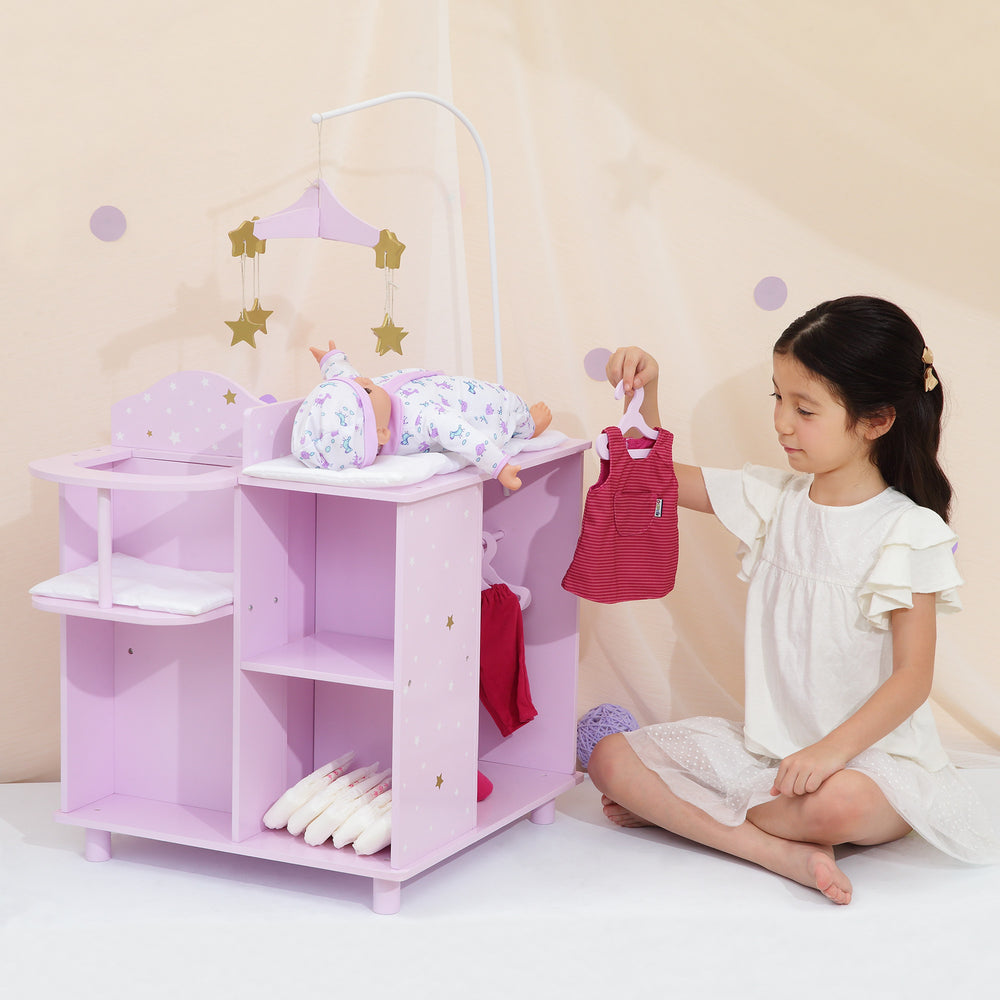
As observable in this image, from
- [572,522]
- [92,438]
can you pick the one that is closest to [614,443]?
[572,522]

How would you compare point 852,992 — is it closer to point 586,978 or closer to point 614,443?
point 586,978

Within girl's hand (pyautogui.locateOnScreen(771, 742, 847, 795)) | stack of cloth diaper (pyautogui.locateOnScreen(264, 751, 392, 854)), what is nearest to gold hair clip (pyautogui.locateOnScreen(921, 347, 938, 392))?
girl's hand (pyautogui.locateOnScreen(771, 742, 847, 795))

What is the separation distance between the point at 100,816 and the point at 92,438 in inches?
25.6

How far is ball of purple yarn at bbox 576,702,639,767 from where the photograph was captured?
2.19 m

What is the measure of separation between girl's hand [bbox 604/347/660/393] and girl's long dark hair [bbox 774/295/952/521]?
0.19 m

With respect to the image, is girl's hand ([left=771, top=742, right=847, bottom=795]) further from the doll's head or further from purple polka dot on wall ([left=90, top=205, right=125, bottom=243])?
purple polka dot on wall ([left=90, top=205, right=125, bottom=243])

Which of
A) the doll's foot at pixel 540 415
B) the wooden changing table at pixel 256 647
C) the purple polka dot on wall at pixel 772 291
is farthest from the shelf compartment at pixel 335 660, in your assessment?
the purple polka dot on wall at pixel 772 291

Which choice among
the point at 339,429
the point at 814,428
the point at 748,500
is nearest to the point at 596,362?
the point at 748,500

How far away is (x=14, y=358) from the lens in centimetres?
209

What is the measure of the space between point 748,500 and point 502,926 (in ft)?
2.33

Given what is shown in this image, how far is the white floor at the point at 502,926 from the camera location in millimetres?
1493

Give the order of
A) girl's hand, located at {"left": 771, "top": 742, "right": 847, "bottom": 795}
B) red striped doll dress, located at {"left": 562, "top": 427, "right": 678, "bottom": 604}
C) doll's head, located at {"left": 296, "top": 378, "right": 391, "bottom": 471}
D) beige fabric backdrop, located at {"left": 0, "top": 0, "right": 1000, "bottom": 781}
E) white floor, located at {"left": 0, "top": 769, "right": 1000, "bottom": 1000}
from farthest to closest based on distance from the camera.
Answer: beige fabric backdrop, located at {"left": 0, "top": 0, "right": 1000, "bottom": 781} < red striped doll dress, located at {"left": 562, "top": 427, "right": 678, "bottom": 604} < girl's hand, located at {"left": 771, "top": 742, "right": 847, "bottom": 795} < doll's head, located at {"left": 296, "top": 378, "right": 391, "bottom": 471} < white floor, located at {"left": 0, "top": 769, "right": 1000, "bottom": 1000}

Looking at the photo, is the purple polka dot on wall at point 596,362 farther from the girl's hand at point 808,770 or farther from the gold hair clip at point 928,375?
the girl's hand at point 808,770

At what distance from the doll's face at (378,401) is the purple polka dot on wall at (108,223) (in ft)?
2.15
